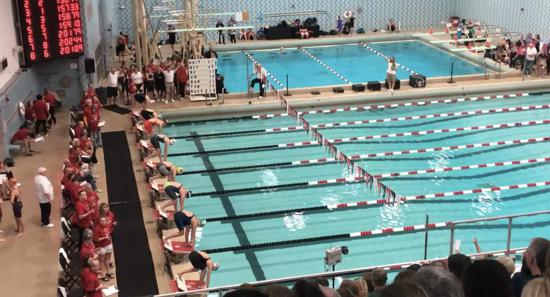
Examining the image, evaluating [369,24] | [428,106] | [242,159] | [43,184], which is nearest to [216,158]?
[242,159]

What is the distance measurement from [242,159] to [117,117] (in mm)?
4291

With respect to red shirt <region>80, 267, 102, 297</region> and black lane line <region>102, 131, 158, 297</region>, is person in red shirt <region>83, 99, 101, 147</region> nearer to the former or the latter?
black lane line <region>102, 131, 158, 297</region>

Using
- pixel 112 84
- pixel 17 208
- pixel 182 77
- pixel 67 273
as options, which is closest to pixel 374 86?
pixel 182 77

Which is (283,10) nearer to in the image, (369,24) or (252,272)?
(369,24)

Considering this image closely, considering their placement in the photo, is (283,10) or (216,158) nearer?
(216,158)

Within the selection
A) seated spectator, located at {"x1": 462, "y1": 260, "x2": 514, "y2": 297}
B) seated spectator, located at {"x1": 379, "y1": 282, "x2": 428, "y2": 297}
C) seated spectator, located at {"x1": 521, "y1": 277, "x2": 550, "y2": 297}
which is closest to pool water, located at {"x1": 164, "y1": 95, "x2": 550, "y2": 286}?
seated spectator, located at {"x1": 462, "y1": 260, "x2": 514, "y2": 297}

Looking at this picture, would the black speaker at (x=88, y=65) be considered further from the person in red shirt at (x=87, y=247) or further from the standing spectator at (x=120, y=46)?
the person in red shirt at (x=87, y=247)

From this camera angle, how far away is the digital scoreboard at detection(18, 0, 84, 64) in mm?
15023

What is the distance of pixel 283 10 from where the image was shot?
1069 inches

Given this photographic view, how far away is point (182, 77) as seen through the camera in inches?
695

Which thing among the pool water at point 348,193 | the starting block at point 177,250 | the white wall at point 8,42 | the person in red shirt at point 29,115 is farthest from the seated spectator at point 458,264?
the person in red shirt at point 29,115

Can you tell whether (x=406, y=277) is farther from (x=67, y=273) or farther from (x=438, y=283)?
(x=67, y=273)

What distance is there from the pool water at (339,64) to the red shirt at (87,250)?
37.1 feet

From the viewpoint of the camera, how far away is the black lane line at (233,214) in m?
9.66
